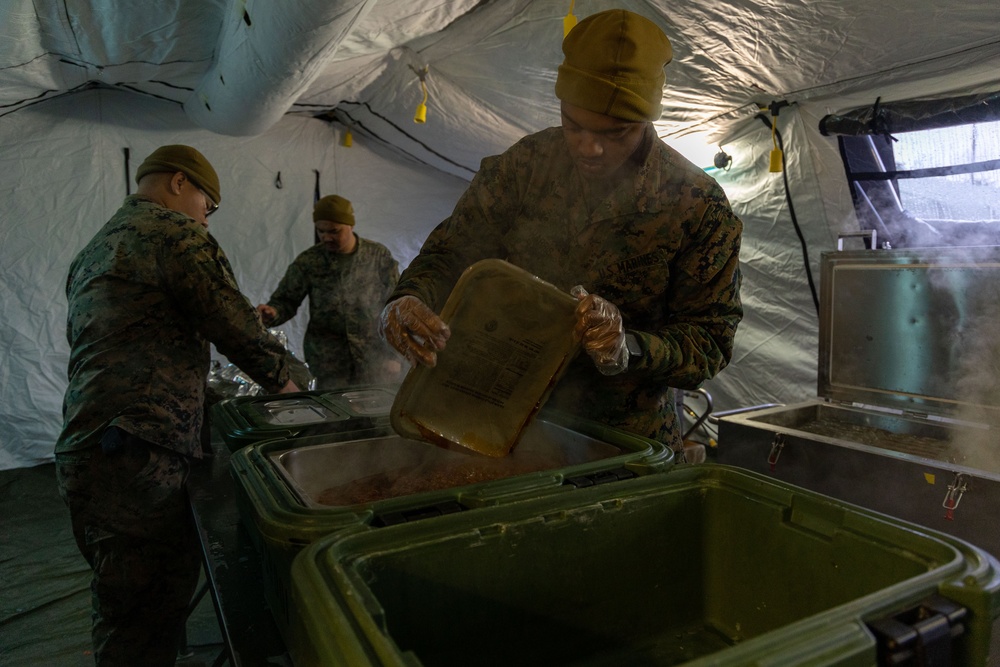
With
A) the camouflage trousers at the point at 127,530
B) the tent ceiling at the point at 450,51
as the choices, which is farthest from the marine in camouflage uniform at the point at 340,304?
the camouflage trousers at the point at 127,530

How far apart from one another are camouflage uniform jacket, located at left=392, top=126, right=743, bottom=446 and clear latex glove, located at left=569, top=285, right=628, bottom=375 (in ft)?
0.39

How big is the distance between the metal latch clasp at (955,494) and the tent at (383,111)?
186 cm

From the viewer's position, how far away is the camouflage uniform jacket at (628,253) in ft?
4.96

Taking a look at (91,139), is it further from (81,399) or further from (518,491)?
(518,491)

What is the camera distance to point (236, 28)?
2.81 meters

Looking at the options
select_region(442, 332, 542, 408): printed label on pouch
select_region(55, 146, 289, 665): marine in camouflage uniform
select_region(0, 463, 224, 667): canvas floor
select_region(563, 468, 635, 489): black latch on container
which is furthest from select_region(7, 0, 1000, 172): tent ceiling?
select_region(0, 463, 224, 667): canvas floor

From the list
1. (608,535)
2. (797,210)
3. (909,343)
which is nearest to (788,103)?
(797,210)

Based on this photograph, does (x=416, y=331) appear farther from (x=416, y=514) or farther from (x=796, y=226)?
(x=796, y=226)

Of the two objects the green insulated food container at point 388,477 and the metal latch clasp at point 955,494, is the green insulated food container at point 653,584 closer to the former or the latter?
the green insulated food container at point 388,477

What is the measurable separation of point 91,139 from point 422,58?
270cm

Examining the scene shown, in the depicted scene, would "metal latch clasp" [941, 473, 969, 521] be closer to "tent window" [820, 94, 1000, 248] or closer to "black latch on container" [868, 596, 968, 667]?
"black latch on container" [868, 596, 968, 667]

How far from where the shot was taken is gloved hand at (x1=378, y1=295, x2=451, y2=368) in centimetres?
130

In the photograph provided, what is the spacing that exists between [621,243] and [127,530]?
1.71 m

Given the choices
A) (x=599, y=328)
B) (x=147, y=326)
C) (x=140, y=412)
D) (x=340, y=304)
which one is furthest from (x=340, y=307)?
(x=599, y=328)
